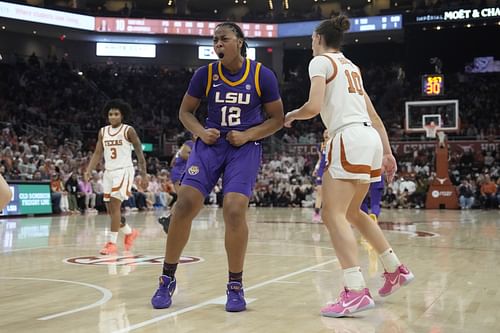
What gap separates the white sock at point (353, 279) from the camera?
4.08m

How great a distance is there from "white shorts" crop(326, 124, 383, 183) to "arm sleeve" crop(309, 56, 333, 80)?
40 cm

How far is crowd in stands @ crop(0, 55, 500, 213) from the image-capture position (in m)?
19.5

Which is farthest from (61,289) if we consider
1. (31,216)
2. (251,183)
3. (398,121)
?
(398,121)

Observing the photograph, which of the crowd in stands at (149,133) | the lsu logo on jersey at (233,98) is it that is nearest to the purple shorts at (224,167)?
the lsu logo on jersey at (233,98)

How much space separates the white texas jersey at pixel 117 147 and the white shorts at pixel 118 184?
0.07 meters

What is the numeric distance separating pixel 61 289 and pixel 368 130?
2641 millimetres

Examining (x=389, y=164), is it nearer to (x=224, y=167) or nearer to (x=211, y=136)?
(x=224, y=167)

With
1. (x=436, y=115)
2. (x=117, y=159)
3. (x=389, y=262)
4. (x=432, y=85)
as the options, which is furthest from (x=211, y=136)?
(x=432, y=85)

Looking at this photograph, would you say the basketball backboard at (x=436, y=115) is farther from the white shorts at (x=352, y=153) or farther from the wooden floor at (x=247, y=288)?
the white shorts at (x=352, y=153)

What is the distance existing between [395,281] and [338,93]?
1.40 metres

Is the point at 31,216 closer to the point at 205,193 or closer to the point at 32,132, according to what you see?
the point at 32,132

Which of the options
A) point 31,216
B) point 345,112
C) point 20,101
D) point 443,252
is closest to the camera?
point 345,112

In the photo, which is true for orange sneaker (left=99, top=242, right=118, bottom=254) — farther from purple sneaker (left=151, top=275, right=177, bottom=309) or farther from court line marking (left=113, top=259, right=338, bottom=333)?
purple sneaker (left=151, top=275, right=177, bottom=309)

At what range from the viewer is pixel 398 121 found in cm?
3053
